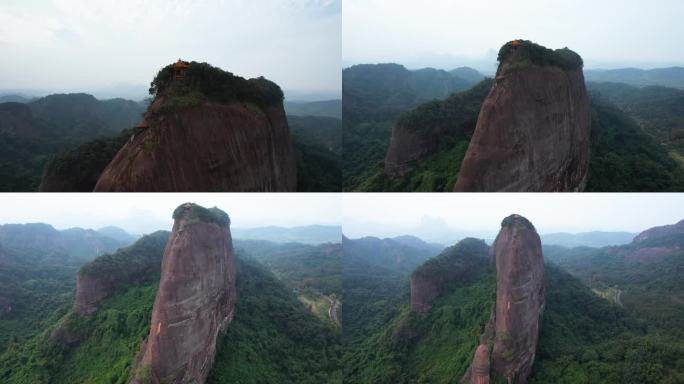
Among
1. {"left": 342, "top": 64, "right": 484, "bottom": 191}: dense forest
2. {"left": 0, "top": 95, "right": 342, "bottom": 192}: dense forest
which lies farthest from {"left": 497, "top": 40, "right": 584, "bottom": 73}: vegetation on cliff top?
{"left": 342, "top": 64, "right": 484, "bottom": 191}: dense forest

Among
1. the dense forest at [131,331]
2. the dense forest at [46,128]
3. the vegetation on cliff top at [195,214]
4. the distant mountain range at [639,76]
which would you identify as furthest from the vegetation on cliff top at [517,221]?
the distant mountain range at [639,76]

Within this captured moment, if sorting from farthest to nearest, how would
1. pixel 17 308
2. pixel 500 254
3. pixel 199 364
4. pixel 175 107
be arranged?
pixel 17 308
pixel 500 254
pixel 199 364
pixel 175 107

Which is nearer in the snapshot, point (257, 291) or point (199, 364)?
point (199, 364)

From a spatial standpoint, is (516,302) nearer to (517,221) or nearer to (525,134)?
(517,221)

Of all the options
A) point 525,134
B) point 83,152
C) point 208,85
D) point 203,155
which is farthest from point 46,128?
point 525,134

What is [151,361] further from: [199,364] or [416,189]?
[416,189]

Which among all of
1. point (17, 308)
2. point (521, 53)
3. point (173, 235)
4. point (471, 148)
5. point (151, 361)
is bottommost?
point (17, 308)

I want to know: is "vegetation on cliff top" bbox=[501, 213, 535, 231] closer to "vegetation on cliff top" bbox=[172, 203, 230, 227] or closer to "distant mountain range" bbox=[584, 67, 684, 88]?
"vegetation on cliff top" bbox=[172, 203, 230, 227]

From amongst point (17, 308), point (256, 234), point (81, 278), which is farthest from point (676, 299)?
point (256, 234)
